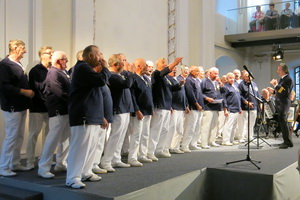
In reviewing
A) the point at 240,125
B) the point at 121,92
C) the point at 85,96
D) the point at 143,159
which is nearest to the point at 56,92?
the point at 85,96

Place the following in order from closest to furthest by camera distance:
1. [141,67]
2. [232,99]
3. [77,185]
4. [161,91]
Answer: [77,185] → [141,67] → [161,91] → [232,99]

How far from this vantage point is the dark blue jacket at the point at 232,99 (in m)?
7.34

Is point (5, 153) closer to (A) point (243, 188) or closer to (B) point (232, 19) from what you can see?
(A) point (243, 188)

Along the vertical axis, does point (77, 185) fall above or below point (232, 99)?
below

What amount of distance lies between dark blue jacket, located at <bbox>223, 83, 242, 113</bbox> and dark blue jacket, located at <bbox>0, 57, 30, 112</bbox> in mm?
4406

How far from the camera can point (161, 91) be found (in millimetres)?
5371

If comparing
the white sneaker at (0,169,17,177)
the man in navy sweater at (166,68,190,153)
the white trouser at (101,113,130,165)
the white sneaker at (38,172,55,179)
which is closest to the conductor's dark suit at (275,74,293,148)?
the man in navy sweater at (166,68,190,153)

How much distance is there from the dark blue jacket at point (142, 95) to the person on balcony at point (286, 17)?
9.26 meters

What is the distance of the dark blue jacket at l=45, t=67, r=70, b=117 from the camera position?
13.0 feet

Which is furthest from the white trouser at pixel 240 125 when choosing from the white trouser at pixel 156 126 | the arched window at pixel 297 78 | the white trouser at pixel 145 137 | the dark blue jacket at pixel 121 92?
the arched window at pixel 297 78

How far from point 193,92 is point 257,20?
801cm

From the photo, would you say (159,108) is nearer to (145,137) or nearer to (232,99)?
(145,137)

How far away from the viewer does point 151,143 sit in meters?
5.25

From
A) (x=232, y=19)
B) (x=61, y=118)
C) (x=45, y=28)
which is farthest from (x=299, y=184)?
(x=232, y=19)
